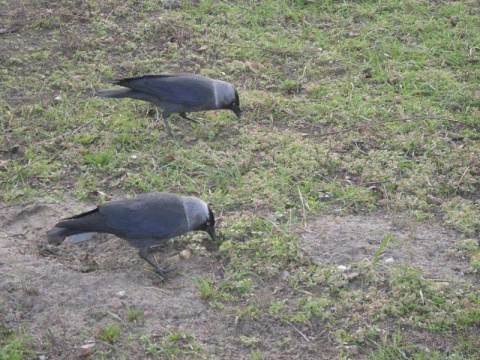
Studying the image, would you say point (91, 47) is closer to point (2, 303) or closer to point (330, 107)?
point (330, 107)

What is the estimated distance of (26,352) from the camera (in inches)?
163

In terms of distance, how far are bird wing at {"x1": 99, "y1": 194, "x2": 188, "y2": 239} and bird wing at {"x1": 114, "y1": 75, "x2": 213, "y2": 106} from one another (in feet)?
5.17

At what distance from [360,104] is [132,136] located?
2182 mm

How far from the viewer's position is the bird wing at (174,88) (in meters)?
6.35

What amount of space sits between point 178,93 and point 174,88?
0.20 feet

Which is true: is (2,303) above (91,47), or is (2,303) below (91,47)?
below

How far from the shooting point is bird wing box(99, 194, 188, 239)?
486 centimetres

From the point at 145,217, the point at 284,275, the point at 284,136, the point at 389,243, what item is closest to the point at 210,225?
the point at 145,217

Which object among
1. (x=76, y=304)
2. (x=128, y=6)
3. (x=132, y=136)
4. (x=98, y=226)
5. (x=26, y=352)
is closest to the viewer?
(x=26, y=352)

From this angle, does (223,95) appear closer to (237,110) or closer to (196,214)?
(237,110)

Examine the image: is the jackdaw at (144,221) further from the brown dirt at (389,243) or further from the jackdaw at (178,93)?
the jackdaw at (178,93)

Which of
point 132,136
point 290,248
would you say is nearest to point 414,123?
point 290,248

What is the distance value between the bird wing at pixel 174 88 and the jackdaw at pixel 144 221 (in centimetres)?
153

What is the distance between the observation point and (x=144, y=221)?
16.1ft
